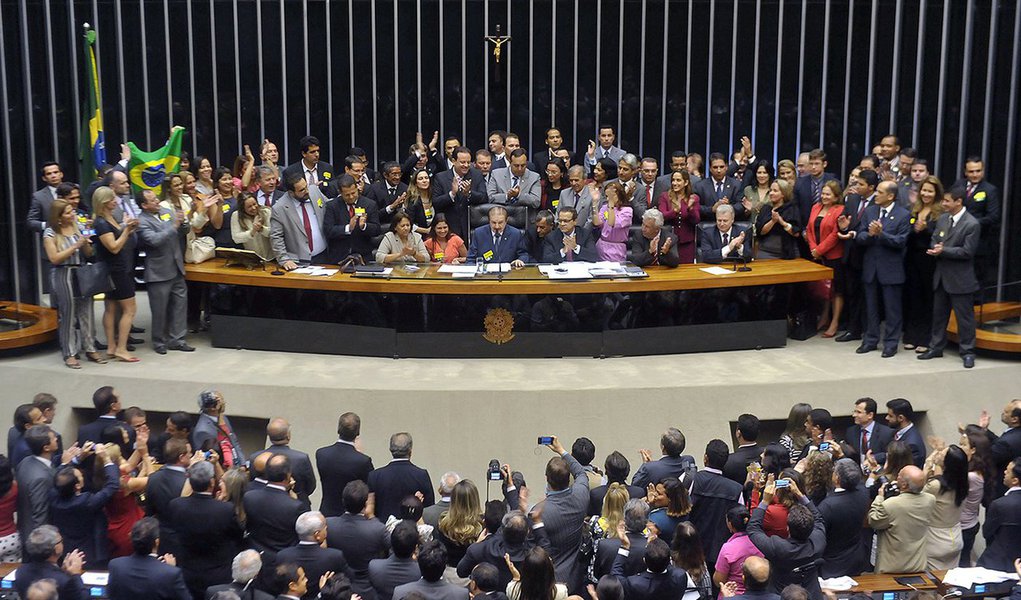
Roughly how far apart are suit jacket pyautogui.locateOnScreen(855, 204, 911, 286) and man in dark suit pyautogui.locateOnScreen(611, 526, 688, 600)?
5294mm

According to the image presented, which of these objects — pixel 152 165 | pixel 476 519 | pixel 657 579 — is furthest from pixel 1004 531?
pixel 152 165

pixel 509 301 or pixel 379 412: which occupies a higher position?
pixel 509 301

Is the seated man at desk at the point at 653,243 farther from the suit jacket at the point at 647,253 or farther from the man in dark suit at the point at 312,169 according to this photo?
the man in dark suit at the point at 312,169

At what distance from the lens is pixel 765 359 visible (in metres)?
10.4

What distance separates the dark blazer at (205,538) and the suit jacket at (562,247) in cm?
501

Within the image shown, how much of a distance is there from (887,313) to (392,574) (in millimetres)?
6051

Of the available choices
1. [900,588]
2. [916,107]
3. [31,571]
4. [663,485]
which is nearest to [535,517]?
[663,485]

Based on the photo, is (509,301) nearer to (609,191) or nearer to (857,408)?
(609,191)

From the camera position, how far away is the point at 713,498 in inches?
275

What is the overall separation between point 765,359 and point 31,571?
21.2 feet

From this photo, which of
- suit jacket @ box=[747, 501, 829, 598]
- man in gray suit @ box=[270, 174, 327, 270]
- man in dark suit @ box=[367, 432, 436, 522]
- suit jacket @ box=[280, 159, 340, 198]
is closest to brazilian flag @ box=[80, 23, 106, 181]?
suit jacket @ box=[280, 159, 340, 198]

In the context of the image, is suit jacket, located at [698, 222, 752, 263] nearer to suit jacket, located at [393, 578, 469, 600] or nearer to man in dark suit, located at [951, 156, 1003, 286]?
man in dark suit, located at [951, 156, 1003, 286]

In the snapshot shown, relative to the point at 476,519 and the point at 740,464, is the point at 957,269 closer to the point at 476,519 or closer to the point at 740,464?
the point at 740,464

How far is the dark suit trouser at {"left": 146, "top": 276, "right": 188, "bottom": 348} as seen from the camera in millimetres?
10250
